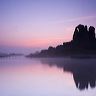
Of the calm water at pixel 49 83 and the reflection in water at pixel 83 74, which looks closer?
the calm water at pixel 49 83

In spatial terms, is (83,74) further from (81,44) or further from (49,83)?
(81,44)

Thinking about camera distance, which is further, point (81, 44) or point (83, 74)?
point (81, 44)

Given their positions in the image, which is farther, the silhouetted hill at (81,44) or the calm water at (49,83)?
the silhouetted hill at (81,44)

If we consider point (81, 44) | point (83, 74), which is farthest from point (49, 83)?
point (81, 44)

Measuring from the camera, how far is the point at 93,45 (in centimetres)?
5519

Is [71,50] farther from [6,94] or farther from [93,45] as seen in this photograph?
[6,94]

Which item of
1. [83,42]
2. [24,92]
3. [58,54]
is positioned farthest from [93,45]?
[24,92]

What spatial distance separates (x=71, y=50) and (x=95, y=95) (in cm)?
4721

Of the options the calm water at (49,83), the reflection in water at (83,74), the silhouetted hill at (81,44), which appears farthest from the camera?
the silhouetted hill at (81,44)

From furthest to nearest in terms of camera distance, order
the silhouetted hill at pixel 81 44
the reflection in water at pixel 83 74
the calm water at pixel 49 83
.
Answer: the silhouetted hill at pixel 81 44, the reflection in water at pixel 83 74, the calm water at pixel 49 83

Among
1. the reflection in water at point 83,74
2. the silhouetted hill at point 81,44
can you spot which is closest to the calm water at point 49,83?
the reflection in water at point 83,74

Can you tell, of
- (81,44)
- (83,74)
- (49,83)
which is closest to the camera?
(49,83)

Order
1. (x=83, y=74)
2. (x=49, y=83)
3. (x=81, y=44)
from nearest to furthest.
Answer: (x=49, y=83), (x=83, y=74), (x=81, y=44)

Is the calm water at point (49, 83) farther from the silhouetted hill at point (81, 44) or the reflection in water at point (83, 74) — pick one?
the silhouetted hill at point (81, 44)
